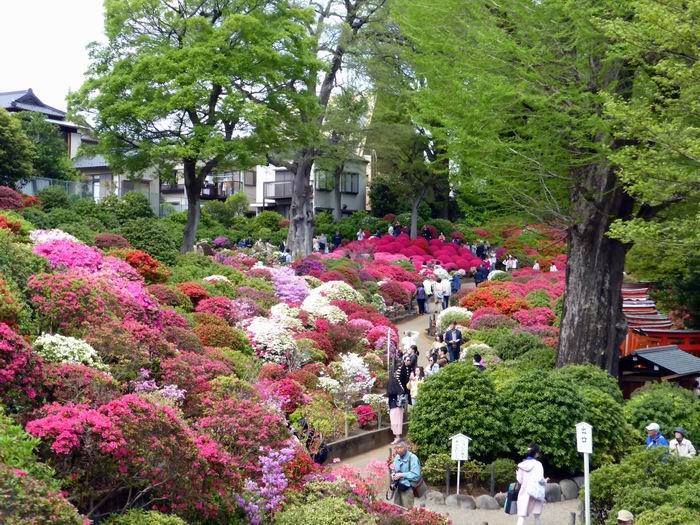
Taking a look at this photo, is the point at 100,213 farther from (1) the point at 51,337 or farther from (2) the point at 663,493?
(2) the point at 663,493

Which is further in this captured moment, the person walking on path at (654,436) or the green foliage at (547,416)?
the green foliage at (547,416)

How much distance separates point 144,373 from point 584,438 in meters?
5.86

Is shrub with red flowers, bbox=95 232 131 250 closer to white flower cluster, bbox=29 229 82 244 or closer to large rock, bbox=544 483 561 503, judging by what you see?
white flower cluster, bbox=29 229 82 244

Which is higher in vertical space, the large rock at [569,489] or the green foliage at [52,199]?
the green foliage at [52,199]

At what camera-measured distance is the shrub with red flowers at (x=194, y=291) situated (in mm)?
22172

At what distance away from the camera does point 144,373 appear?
13.3m

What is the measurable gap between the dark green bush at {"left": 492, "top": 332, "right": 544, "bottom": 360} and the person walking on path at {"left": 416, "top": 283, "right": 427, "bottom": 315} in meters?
11.3

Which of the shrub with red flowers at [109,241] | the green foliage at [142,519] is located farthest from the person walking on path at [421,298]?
the green foliage at [142,519]

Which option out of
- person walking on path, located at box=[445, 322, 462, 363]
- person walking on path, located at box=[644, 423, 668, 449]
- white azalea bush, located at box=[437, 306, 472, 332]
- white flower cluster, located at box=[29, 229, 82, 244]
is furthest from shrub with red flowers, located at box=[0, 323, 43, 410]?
white azalea bush, located at box=[437, 306, 472, 332]

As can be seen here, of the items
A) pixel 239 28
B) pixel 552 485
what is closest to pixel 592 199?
pixel 552 485

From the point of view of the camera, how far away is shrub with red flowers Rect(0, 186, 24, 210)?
26.1 metres

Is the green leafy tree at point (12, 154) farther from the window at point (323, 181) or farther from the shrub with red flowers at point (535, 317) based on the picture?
the window at point (323, 181)

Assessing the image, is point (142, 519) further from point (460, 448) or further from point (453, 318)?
point (453, 318)

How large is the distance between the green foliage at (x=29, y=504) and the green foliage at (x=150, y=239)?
18280mm
